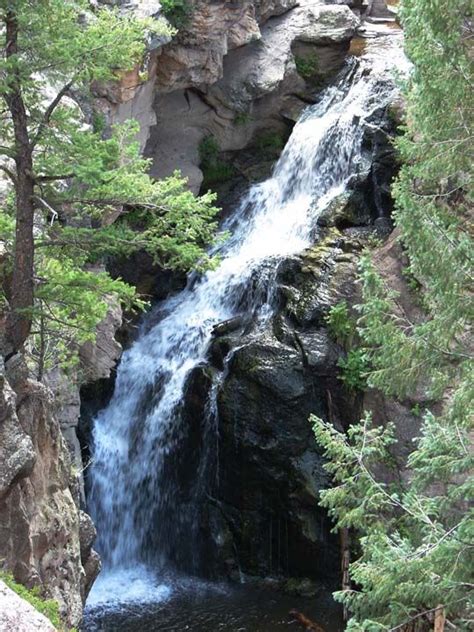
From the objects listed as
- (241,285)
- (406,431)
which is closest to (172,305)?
(241,285)

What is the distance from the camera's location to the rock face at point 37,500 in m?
8.04

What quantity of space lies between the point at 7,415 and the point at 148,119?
12.3m

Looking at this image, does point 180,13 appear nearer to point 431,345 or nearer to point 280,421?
point 280,421

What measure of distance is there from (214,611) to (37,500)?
5.51 meters

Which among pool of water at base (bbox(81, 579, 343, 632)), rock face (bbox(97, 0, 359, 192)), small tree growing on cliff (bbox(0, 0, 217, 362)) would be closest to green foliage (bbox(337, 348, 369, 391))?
pool of water at base (bbox(81, 579, 343, 632))

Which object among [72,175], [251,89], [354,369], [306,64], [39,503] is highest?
[306,64]

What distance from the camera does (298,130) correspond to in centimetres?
2028

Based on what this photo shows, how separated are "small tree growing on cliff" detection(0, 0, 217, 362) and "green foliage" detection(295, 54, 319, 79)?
1429 centimetres

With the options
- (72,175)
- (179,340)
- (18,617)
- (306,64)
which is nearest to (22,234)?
(72,175)

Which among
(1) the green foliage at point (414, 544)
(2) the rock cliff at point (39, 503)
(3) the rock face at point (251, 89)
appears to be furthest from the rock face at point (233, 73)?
(1) the green foliage at point (414, 544)

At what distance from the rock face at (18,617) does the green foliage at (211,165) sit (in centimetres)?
1809

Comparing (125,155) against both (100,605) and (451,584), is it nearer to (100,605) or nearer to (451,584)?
(451,584)

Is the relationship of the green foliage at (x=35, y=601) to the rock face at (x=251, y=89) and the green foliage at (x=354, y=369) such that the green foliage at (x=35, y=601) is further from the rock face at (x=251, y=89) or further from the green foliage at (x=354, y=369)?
the rock face at (x=251, y=89)

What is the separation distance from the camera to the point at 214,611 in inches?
522
